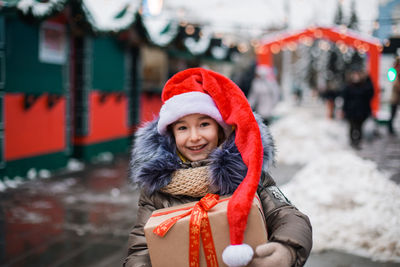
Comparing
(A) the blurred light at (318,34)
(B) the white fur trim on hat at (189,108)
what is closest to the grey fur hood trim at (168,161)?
(B) the white fur trim on hat at (189,108)

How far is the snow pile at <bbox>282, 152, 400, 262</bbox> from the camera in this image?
2936 millimetres

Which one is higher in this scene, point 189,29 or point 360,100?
point 189,29

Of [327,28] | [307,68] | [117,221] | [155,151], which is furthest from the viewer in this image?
[307,68]

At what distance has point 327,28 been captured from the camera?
14570mm

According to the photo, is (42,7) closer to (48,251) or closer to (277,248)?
(48,251)

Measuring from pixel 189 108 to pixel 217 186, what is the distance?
410 millimetres

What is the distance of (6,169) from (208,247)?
641 centimetres

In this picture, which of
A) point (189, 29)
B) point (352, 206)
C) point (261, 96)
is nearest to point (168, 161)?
point (352, 206)

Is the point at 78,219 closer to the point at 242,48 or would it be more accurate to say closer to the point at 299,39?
the point at 299,39

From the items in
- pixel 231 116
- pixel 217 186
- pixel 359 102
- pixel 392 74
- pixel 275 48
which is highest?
pixel 275 48

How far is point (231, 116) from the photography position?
6.18 feet

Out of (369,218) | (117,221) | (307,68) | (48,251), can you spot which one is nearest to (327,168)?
(369,218)

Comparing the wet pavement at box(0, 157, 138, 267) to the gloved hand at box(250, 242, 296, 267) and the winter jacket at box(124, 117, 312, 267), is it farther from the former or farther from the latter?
the gloved hand at box(250, 242, 296, 267)

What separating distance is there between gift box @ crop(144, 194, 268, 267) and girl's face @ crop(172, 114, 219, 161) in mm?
375
